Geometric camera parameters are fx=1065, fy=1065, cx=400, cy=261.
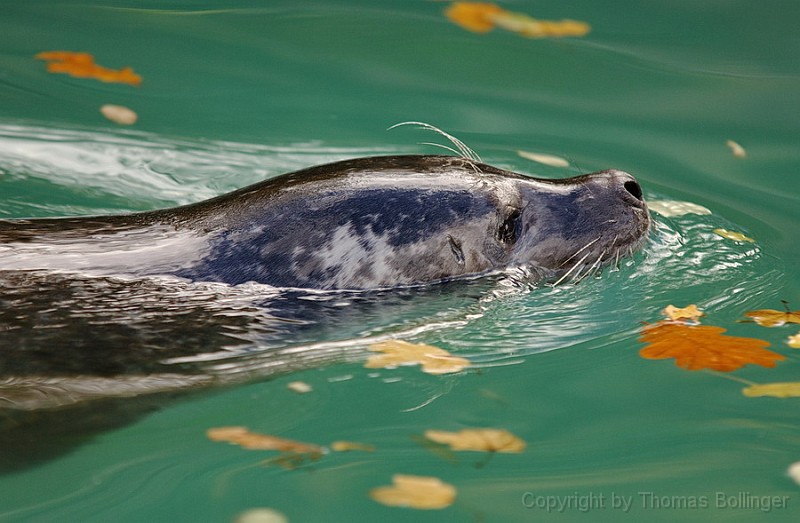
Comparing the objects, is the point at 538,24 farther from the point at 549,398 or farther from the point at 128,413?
the point at 128,413

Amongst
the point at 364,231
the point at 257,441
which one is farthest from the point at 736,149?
the point at 257,441

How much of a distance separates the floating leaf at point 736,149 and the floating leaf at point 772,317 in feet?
6.86

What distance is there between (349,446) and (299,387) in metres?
0.40

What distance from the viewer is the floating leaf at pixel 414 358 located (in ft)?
12.6

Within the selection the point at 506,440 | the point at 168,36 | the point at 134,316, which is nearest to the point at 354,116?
the point at 168,36

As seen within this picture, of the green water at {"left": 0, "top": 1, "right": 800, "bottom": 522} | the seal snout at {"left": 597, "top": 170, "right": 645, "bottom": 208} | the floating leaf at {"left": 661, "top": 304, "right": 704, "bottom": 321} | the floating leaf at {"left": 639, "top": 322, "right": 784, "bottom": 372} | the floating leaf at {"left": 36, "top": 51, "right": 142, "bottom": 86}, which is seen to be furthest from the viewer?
the floating leaf at {"left": 36, "top": 51, "right": 142, "bottom": 86}

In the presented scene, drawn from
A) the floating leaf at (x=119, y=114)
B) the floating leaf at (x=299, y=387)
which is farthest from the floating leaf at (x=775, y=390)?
the floating leaf at (x=119, y=114)

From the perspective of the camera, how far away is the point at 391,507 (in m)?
3.16

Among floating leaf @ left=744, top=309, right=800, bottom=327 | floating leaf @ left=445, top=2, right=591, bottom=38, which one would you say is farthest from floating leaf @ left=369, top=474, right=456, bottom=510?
floating leaf @ left=445, top=2, right=591, bottom=38

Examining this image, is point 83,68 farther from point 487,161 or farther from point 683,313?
point 683,313

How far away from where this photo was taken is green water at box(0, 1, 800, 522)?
3.27m

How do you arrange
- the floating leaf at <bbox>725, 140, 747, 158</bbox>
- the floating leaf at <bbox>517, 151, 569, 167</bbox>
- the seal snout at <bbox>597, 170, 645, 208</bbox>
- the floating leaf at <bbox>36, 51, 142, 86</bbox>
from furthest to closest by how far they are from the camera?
the floating leaf at <bbox>36, 51, 142, 86</bbox> < the floating leaf at <bbox>725, 140, 747, 158</bbox> < the floating leaf at <bbox>517, 151, 569, 167</bbox> < the seal snout at <bbox>597, 170, 645, 208</bbox>

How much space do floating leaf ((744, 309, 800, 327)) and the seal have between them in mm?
561

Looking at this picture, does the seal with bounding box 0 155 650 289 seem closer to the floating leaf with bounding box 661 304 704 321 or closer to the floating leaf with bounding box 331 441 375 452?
the floating leaf with bounding box 661 304 704 321
